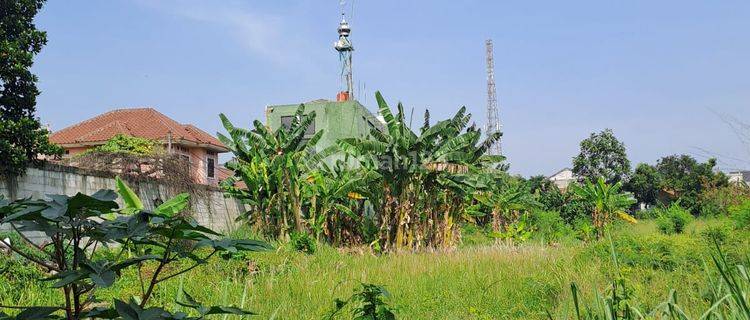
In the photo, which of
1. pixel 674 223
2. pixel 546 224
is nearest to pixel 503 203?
pixel 546 224

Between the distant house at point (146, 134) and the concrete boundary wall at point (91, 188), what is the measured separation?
32.0ft

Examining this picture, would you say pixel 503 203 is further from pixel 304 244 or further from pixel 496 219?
pixel 304 244

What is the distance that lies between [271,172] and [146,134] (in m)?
A: 14.8

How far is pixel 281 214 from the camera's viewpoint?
1277cm

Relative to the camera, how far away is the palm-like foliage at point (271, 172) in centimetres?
1260

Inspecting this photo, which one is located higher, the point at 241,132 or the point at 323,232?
the point at 241,132

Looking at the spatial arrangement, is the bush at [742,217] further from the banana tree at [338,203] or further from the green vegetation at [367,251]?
the banana tree at [338,203]

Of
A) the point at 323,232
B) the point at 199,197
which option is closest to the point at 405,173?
the point at 323,232

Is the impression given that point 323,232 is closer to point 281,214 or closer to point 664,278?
point 281,214

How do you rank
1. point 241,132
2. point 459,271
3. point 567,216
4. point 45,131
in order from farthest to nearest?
point 567,216, point 241,132, point 45,131, point 459,271

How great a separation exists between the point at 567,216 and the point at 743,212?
542 inches

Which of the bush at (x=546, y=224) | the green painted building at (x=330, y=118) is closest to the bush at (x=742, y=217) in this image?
the bush at (x=546, y=224)

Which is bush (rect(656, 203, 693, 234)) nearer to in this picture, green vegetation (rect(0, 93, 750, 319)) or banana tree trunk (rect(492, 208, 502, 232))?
green vegetation (rect(0, 93, 750, 319))

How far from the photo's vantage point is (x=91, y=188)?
11.3 meters
